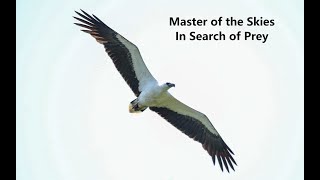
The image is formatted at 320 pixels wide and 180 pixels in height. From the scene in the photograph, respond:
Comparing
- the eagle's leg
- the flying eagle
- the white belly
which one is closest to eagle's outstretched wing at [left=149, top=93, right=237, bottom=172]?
the flying eagle

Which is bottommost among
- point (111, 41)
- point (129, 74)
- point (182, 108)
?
point (182, 108)

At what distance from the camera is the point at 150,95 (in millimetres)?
11867

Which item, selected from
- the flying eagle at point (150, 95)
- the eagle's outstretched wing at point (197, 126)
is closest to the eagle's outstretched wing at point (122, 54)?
the flying eagle at point (150, 95)

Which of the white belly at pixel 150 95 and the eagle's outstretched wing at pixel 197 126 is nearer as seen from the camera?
the white belly at pixel 150 95

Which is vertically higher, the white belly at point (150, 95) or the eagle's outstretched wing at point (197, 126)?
the white belly at point (150, 95)

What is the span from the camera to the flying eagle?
39.0 ft

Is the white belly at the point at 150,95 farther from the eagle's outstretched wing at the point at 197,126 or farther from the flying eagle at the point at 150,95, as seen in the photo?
the eagle's outstretched wing at the point at 197,126

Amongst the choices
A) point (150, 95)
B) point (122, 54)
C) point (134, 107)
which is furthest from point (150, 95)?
point (122, 54)

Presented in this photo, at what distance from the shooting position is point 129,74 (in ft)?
39.7

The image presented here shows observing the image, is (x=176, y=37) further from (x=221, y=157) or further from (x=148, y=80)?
(x=221, y=157)

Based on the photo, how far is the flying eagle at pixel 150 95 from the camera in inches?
468
